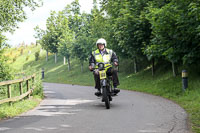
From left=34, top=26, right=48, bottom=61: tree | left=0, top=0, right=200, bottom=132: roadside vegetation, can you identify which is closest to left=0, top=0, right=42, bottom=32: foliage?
left=0, top=0, right=200, bottom=132: roadside vegetation

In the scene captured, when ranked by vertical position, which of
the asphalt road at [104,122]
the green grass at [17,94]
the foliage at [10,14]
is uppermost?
the foliage at [10,14]

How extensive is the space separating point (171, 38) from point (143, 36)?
5314 millimetres

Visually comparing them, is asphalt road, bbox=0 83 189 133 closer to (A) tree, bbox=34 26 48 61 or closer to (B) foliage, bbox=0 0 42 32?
(B) foliage, bbox=0 0 42 32

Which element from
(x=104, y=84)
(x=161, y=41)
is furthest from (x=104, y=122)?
(x=161, y=41)

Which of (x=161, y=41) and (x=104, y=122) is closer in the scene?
(x=104, y=122)

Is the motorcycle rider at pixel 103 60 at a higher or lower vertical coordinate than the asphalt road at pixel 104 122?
higher

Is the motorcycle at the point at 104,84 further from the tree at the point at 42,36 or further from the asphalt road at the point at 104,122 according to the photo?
the tree at the point at 42,36

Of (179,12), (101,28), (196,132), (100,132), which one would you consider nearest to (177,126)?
(196,132)

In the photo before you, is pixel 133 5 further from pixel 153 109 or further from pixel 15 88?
pixel 153 109

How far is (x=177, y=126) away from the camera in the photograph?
595 centimetres

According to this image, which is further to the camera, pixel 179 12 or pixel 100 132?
pixel 179 12

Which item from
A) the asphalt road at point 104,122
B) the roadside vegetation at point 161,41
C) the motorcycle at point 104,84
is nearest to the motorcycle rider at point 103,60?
the motorcycle at point 104,84

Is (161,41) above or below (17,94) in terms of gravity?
above

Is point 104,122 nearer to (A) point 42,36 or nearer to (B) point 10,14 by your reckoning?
(B) point 10,14
